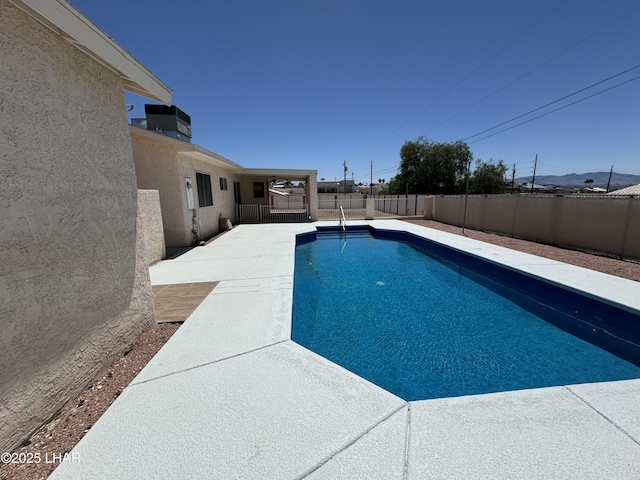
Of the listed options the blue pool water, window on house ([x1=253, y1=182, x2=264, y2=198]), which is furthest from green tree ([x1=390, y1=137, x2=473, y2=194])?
the blue pool water

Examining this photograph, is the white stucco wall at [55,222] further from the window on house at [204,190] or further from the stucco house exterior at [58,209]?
the window on house at [204,190]

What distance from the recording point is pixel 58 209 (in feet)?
6.85

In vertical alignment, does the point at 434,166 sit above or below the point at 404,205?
above

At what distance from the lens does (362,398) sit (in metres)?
2.23

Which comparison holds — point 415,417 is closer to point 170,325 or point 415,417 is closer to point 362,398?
point 362,398

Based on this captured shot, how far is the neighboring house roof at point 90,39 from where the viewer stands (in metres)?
1.83

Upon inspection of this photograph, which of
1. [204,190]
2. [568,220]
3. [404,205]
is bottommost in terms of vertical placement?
[568,220]

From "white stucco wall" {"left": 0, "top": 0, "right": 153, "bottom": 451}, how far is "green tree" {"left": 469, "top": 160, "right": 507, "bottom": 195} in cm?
3742

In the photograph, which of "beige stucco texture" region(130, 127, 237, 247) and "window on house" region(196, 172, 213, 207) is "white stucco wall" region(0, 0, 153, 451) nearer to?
"beige stucco texture" region(130, 127, 237, 247)

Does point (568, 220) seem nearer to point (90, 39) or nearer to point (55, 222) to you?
point (90, 39)

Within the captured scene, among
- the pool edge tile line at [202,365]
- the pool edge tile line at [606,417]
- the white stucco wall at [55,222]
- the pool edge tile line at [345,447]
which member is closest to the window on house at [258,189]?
the white stucco wall at [55,222]

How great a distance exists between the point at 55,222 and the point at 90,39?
5.52 ft

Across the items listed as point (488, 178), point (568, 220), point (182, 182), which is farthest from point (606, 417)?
point (488, 178)

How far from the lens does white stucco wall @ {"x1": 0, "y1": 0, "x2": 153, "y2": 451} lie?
1735 mm
